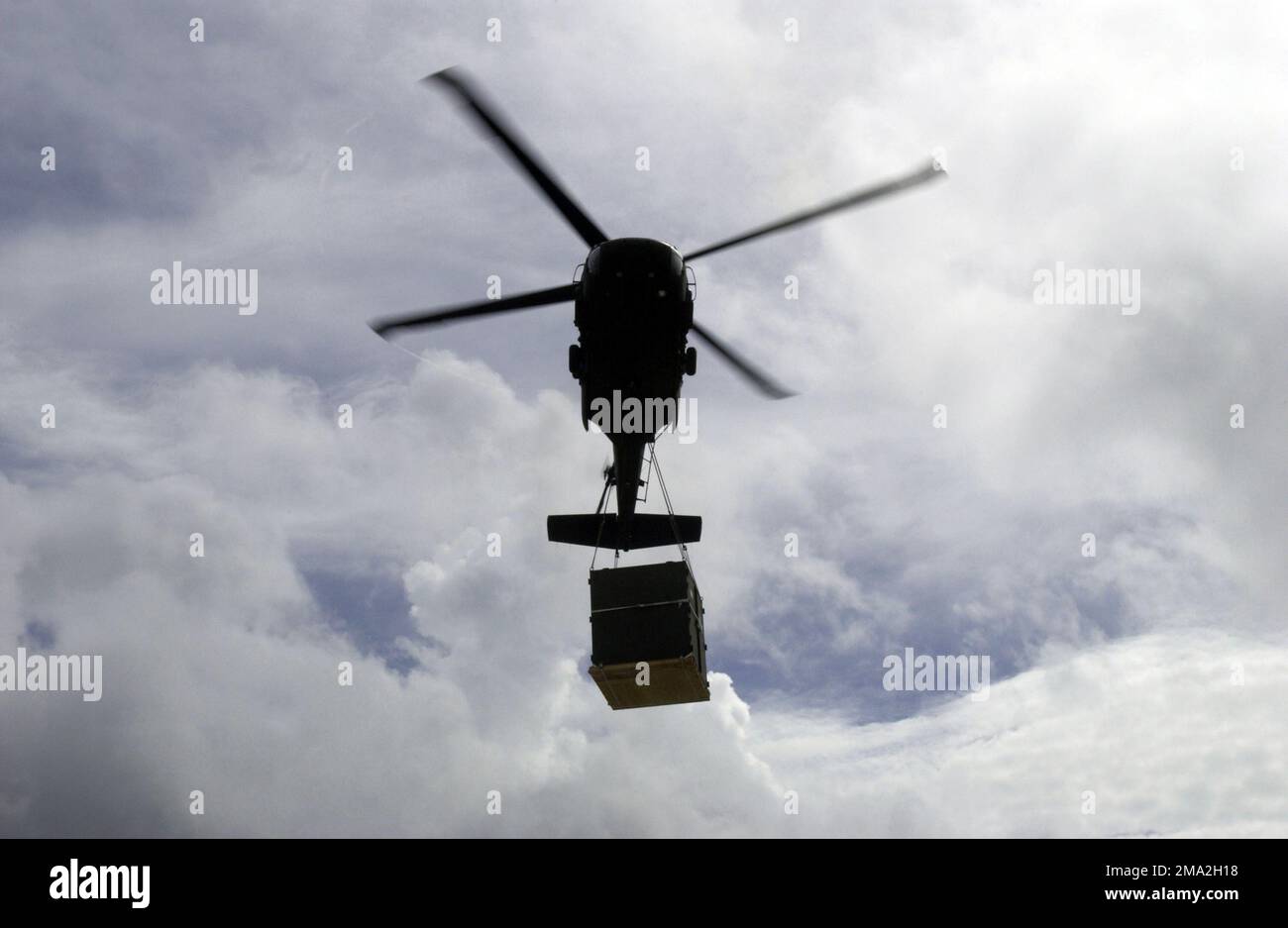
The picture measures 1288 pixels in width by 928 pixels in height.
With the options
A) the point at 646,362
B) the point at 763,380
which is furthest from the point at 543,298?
the point at 763,380

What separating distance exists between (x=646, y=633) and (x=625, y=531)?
464cm

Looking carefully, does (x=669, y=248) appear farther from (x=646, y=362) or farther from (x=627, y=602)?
(x=627, y=602)

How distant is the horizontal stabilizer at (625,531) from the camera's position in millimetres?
22797

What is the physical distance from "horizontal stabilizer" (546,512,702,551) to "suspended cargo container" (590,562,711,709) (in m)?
3.63

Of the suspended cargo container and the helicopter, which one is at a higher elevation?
the helicopter

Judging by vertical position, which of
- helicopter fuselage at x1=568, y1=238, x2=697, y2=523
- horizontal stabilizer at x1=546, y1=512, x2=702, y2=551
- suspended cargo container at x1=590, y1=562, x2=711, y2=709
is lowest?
suspended cargo container at x1=590, y1=562, x2=711, y2=709

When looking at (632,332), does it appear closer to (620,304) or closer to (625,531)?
(620,304)

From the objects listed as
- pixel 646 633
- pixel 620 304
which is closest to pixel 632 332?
pixel 620 304

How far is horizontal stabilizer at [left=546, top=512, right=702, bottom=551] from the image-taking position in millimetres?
22797

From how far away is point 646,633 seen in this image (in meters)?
18.4
